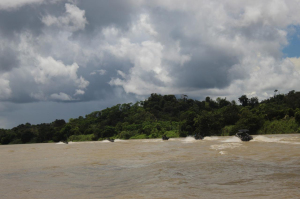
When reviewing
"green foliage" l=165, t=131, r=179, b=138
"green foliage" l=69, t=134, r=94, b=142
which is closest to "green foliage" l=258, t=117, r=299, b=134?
"green foliage" l=165, t=131, r=179, b=138

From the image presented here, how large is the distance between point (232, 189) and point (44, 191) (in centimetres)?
788

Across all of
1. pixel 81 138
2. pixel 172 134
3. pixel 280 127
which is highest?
pixel 280 127

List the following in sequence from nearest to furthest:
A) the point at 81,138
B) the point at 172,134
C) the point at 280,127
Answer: the point at 280,127, the point at 172,134, the point at 81,138

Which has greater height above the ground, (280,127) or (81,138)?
(280,127)

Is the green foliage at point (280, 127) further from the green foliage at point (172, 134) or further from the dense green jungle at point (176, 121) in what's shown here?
the green foliage at point (172, 134)

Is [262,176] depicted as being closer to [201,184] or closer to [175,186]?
[201,184]

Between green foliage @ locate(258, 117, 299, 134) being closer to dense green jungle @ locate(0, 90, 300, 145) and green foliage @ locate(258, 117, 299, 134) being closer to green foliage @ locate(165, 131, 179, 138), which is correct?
dense green jungle @ locate(0, 90, 300, 145)

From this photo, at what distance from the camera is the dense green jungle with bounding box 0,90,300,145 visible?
5993 cm

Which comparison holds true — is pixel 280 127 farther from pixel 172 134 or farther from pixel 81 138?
pixel 81 138

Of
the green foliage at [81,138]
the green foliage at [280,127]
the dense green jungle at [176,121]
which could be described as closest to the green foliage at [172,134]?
the dense green jungle at [176,121]

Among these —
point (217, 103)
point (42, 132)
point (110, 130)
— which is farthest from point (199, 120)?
point (42, 132)

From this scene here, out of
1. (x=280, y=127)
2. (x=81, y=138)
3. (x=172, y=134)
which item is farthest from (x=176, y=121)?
(x=280, y=127)

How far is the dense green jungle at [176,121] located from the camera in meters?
59.9

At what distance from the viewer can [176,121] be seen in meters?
98.1
